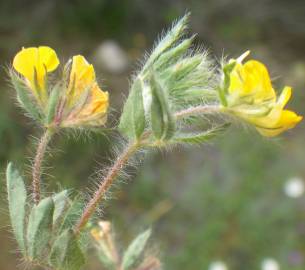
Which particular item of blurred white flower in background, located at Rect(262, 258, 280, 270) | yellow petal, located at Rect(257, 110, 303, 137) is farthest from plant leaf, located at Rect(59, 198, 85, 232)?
blurred white flower in background, located at Rect(262, 258, 280, 270)

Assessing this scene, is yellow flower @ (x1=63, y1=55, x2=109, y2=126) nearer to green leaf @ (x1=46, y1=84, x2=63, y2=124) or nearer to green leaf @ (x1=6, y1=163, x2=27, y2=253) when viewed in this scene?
green leaf @ (x1=46, y1=84, x2=63, y2=124)

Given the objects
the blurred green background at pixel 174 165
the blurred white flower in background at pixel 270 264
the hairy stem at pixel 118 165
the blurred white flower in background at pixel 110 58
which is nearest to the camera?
the hairy stem at pixel 118 165

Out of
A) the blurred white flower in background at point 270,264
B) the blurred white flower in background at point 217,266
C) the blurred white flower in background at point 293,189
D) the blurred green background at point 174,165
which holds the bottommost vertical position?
the blurred white flower in background at point 270,264

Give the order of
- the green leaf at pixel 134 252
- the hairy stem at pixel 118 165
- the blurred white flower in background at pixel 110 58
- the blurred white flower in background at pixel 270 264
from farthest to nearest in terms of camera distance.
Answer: the blurred white flower in background at pixel 110 58
the blurred white flower in background at pixel 270 264
the green leaf at pixel 134 252
the hairy stem at pixel 118 165

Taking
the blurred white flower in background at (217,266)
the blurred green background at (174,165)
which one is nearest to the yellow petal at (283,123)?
the blurred green background at (174,165)

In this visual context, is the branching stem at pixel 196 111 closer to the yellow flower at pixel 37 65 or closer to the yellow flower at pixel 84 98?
the yellow flower at pixel 84 98

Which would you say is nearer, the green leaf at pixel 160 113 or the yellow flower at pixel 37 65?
the green leaf at pixel 160 113

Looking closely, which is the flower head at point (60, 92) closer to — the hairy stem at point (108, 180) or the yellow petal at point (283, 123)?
the hairy stem at point (108, 180)

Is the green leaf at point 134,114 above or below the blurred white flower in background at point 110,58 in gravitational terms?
below
